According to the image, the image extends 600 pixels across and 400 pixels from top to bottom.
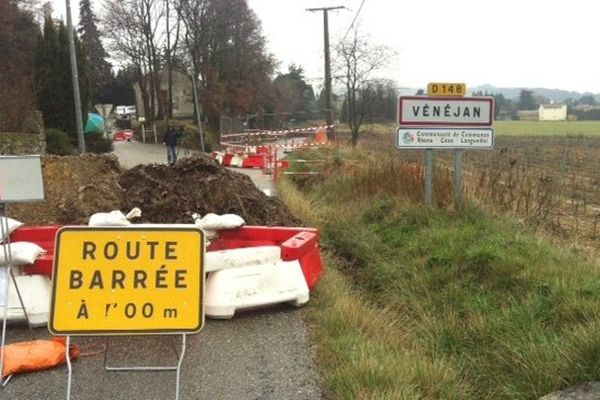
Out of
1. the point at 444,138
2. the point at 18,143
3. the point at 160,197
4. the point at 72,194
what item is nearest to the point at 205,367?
the point at 160,197

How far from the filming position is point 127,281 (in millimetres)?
4008

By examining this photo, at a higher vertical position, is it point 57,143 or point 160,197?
point 160,197

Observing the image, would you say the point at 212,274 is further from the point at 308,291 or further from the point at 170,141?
the point at 170,141

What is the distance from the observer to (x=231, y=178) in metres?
9.72

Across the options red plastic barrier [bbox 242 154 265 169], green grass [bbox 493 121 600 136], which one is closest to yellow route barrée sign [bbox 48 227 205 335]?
red plastic barrier [bbox 242 154 265 169]

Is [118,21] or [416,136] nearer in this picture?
[416,136]

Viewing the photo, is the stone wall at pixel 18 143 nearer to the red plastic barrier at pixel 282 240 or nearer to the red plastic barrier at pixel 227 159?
the red plastic barrier at pixel 227 159

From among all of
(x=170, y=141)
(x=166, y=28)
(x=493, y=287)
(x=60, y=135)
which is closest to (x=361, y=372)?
(x=493, y=287)

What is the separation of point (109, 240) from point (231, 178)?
572cm

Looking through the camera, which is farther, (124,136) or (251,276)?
(124,136)

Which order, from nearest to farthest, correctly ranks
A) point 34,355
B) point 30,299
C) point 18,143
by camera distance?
1. point 34,355
2. point 30,299
3. point 18,143

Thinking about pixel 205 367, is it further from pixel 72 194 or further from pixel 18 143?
pixel 18 143

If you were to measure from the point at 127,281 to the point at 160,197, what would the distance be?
5.34 meters

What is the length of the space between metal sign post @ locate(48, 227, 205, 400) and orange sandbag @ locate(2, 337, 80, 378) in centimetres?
60
